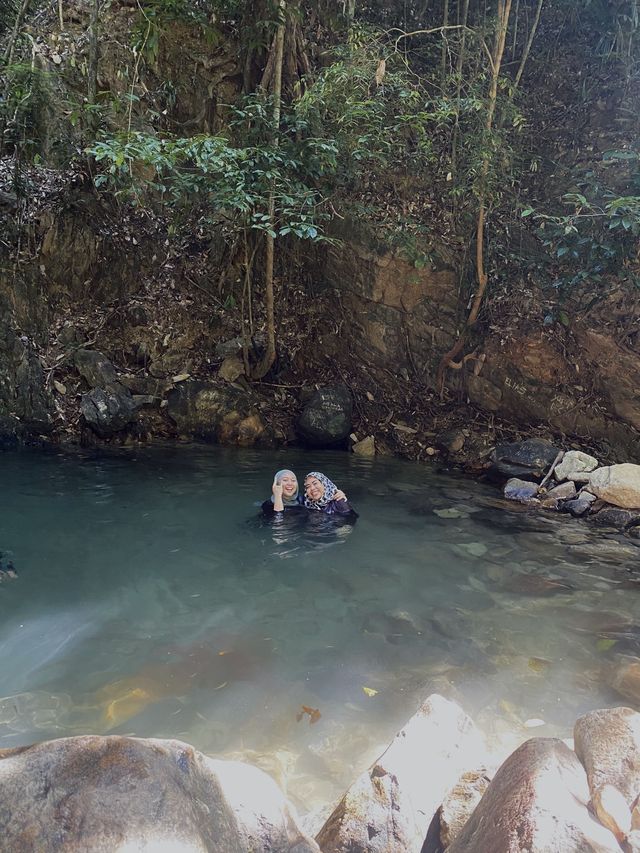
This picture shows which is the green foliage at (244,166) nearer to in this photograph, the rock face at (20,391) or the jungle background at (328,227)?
the jungle background at (328,227)

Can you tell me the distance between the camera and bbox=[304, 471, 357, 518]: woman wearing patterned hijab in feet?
20.1

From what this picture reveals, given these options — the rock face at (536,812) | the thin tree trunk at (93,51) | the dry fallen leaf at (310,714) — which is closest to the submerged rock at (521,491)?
the dry fallen leaf at (310,714)

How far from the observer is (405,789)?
210 cm

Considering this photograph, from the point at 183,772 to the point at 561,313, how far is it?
8.22 meters

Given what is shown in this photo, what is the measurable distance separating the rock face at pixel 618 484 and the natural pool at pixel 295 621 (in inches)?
31.2

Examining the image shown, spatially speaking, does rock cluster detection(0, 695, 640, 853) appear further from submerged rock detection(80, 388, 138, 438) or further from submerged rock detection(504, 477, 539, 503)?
submerged rock detection(80, 388, 138, 438)

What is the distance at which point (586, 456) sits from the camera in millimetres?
7625

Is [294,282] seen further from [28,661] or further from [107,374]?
[28,661]

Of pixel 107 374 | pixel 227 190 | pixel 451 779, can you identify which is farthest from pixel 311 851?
pixel 107 374

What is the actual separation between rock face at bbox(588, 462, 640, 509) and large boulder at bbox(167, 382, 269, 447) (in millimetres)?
5198

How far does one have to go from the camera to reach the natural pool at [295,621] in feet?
9.76

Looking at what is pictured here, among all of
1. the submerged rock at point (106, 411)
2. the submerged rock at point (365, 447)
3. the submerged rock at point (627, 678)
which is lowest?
the submerged rock at point (365, 447)

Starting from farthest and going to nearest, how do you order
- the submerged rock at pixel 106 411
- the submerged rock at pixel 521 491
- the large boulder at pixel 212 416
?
the large boulder at pixel 212 416, the submerged rock at pixel 106 411, the submerged rock at pixel 521 491

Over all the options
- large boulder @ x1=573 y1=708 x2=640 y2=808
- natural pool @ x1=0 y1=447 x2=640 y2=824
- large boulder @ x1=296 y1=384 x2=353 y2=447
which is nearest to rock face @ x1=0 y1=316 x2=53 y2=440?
natural pool @ x1=0 y1=447 x2=640 y2=824
